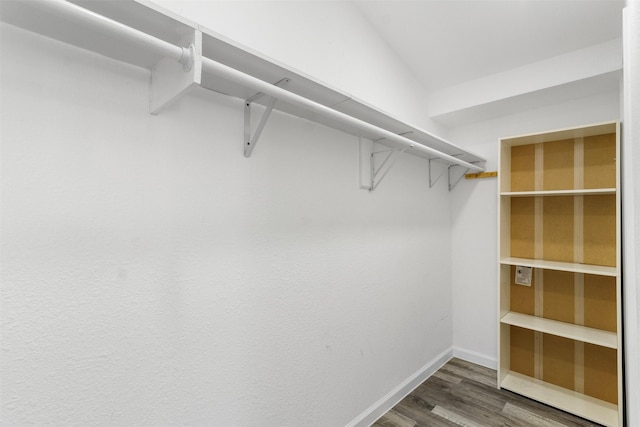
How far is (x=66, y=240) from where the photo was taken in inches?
34.2

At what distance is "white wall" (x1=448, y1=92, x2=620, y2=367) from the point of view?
2631 millimetres

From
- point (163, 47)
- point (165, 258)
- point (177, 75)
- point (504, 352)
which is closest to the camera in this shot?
point (163, 47)

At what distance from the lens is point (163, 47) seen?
0.80 metres

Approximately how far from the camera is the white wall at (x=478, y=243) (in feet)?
8.63

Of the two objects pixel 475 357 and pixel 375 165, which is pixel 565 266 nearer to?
pixel 475 357

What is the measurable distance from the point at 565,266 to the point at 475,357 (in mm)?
1175

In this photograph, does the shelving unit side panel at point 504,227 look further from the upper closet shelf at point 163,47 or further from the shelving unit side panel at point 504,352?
the upper closet shelf at point 163,47

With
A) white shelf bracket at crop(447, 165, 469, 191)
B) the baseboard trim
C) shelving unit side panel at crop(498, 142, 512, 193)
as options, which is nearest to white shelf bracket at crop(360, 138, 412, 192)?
shelving unit side panel at crop(498, 142, 512, 193)

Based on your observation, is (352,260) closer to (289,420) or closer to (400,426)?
(289,420)

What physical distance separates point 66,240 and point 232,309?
621 millimetres

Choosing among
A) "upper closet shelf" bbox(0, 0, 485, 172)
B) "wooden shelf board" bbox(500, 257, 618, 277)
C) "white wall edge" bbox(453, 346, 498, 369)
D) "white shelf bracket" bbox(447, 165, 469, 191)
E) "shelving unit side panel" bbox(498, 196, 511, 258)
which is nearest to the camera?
"upper closet shelf" bbox(0, 0, 485, 172)

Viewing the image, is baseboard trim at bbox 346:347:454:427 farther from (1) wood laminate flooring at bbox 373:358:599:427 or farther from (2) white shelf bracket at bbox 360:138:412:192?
(2) white shelf bracket at bbox 360:138:412:192

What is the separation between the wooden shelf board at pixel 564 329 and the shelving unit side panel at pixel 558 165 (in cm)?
103

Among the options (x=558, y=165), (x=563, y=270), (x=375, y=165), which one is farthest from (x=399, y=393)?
(x=558, y=165)
